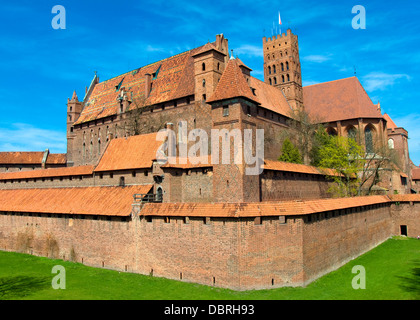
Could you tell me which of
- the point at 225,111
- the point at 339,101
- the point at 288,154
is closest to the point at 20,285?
the point at 225,111

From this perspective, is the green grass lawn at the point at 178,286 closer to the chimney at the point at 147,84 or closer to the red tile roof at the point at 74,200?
the red tile roof at the point at 74,200

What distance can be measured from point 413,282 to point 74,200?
25287 millimetres

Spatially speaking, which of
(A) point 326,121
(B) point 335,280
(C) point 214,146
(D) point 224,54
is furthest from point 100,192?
(A) point 326,121

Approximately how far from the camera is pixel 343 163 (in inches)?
1478

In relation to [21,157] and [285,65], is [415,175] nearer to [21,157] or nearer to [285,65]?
[285,65]

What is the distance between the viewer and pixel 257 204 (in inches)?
766

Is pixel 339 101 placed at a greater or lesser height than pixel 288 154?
greater

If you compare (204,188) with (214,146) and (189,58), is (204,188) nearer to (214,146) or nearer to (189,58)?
(214,146)

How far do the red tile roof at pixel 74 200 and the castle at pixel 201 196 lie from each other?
150 mm

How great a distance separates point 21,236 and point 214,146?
69.8 feet

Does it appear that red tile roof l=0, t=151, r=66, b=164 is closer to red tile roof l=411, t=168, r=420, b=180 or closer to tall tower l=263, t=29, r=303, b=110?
tall tower l=263, t=29, r=303, b=110

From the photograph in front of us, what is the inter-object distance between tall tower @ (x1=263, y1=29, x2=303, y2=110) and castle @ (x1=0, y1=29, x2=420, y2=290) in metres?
4.12

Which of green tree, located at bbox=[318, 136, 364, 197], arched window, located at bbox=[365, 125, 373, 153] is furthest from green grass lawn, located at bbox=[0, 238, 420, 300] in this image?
arched window, located at bbox=[365, 125, 373, 153]

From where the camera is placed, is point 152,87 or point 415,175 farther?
point 415,175
